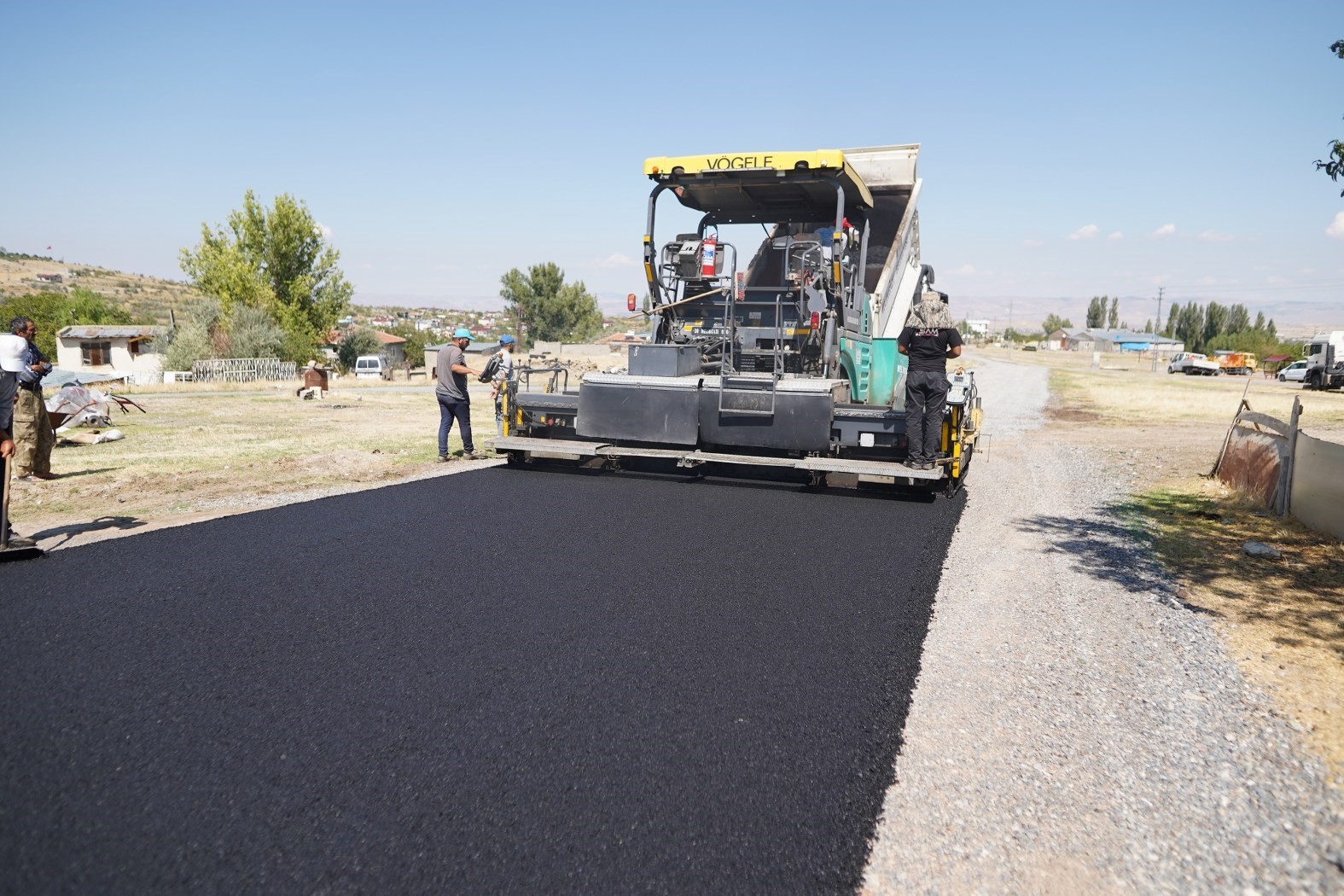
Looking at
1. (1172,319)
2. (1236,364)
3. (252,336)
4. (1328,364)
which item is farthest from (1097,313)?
(252,336)

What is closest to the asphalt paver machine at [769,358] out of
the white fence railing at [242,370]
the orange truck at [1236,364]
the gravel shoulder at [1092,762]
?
the gravel shoulder at [1092,762]

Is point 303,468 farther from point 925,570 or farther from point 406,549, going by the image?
point 925,570

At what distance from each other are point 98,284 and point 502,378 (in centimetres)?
10163

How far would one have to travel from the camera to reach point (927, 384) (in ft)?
23.3

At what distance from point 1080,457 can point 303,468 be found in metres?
10.1

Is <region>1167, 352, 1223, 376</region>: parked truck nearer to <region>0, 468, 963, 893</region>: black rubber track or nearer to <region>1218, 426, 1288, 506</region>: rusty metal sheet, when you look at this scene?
<region>1218, 426, 1288, 506</region>: rusty metal sheet

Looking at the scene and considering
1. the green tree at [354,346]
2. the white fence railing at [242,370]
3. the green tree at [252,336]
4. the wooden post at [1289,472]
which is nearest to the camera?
the wooden post at [1289,472]

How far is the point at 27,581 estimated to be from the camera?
4.64 m

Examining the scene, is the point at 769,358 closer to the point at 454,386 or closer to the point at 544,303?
the point at 454,386

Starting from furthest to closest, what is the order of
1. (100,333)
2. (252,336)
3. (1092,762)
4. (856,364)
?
(100,333) < (252,336) < (856,364) < (1092,762)

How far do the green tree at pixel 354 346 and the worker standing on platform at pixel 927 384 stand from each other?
45.4 metres

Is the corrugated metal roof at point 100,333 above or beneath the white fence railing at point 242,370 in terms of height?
above

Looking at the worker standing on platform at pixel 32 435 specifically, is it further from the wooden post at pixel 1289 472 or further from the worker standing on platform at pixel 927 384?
the wooden post at pixel 1289 472

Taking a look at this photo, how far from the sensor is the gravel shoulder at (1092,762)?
2350mm
